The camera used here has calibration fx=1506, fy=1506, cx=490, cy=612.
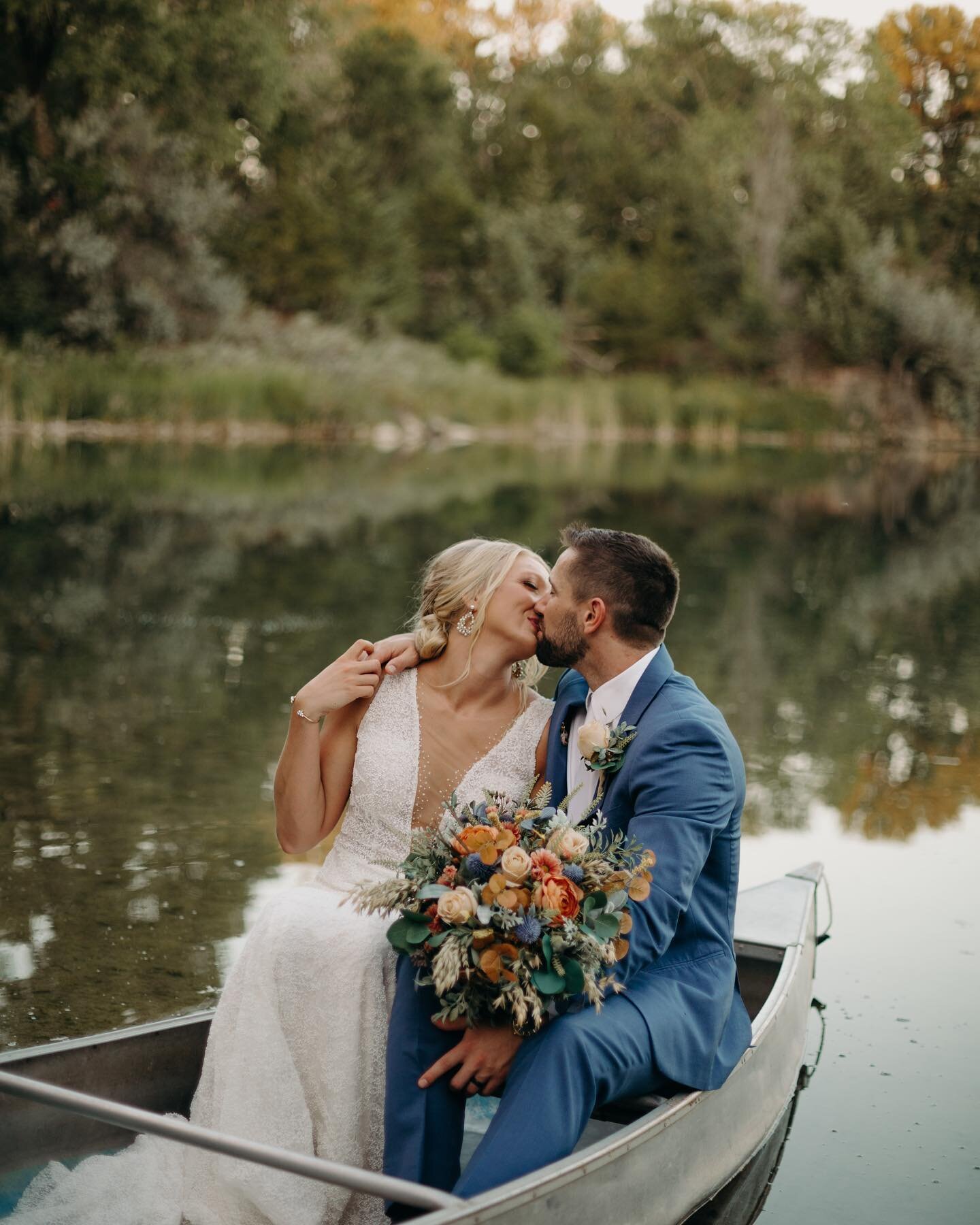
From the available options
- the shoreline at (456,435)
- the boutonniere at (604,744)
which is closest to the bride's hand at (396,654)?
the boutonniere at (604,744)

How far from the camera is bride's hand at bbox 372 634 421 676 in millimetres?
4090

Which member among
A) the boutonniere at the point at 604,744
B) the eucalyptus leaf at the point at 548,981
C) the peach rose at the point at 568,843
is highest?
the boutonniere at the point at 604,744

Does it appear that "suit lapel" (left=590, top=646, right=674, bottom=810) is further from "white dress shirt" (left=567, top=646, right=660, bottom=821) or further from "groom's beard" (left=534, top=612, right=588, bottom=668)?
"groom's beard" (left=534, top=612, right=588, bottom=668)

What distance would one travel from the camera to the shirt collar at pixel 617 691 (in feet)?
12.1

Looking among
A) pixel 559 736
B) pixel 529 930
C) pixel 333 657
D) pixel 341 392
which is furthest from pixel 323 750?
pixel 341 392

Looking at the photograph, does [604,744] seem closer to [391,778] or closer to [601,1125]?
[391,778]

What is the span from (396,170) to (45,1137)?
185ft

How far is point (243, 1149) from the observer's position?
275cm

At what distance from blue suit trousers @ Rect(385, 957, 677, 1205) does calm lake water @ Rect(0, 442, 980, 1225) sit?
3.95 ft

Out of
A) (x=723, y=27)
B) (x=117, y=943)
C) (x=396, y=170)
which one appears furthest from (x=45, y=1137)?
(x=723, y=27)

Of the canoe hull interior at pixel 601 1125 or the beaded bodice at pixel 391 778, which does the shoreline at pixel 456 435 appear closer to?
the beaded bodice at pixel 391 778

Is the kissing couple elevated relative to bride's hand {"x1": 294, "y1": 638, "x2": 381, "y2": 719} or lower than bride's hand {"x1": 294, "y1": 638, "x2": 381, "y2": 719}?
lower

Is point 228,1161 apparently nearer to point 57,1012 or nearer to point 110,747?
point 57,1012

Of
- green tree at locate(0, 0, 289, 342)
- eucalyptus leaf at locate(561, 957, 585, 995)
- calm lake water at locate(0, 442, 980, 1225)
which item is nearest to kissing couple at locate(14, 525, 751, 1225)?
eucalyptus leaf at locate(561, 957, 585, 995)
